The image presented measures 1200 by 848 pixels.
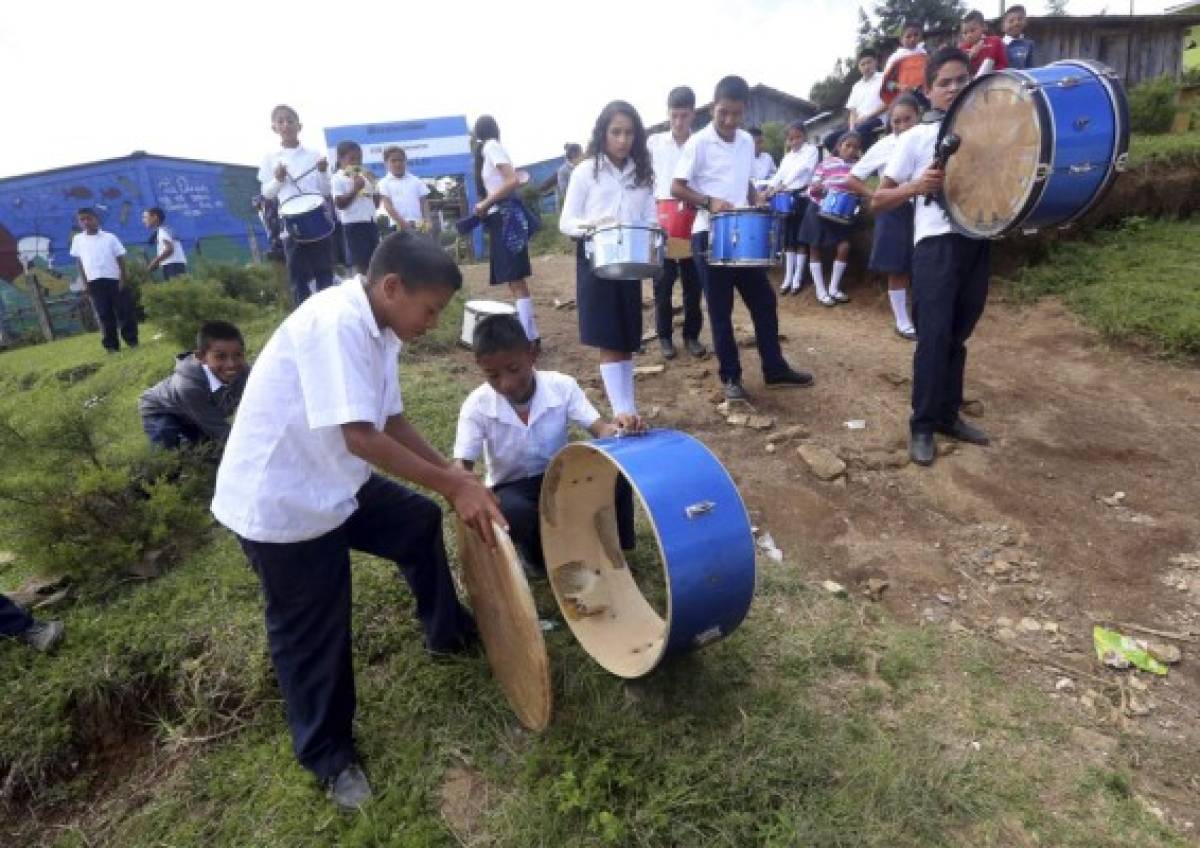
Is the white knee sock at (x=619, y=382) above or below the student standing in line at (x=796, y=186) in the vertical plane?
below

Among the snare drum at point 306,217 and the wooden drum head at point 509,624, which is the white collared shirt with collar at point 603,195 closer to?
the wooden drum head at point 509,624

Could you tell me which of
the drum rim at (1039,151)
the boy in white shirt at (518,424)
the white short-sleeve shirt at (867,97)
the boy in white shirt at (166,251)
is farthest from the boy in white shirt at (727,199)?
the boy in white shirt at (166,251)

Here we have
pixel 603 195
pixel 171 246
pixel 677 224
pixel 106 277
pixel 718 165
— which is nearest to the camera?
pixel 603 195

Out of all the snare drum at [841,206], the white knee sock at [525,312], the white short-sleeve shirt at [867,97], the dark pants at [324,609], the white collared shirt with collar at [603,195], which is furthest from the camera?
the white short-sleeve shirt at [867,97]

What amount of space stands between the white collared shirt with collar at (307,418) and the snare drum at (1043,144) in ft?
10.6

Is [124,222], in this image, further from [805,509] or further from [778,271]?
[805,509]

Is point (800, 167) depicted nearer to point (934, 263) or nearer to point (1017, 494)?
point (934, 263)

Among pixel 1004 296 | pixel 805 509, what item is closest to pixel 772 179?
pixel 1004 296

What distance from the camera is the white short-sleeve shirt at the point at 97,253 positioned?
945 centimetres

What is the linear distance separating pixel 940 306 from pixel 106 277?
10805mm

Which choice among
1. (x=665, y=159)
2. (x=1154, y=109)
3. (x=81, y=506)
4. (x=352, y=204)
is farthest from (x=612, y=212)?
(x=1154, y=109)

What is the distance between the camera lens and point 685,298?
6.69 m

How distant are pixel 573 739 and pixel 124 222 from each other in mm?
24366

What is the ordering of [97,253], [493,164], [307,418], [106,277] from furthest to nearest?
[106,277]
[97,253]
[493,164]
[307,418]
